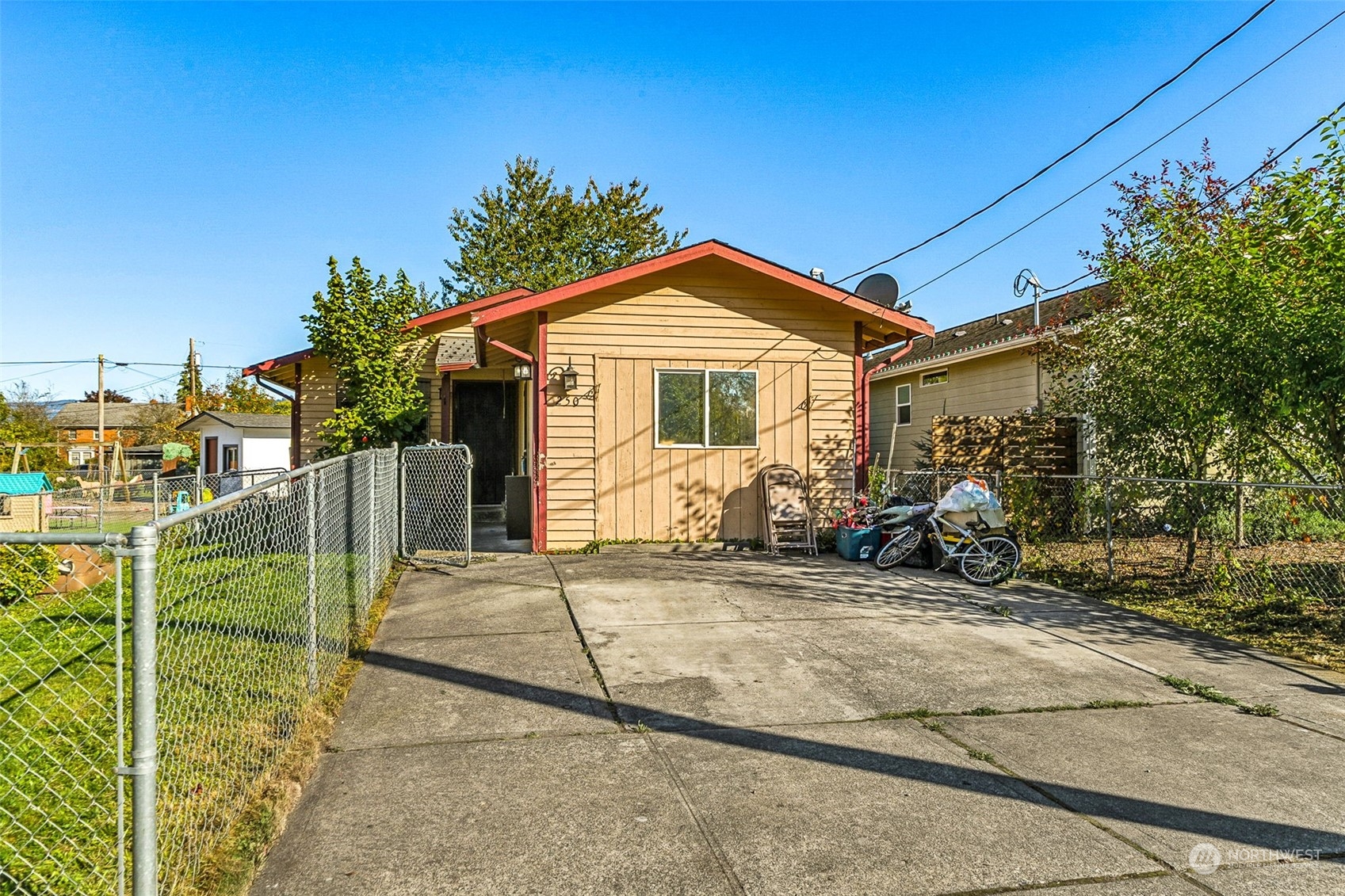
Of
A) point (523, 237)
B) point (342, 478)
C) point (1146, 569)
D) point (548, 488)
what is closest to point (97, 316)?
point (523, 237)

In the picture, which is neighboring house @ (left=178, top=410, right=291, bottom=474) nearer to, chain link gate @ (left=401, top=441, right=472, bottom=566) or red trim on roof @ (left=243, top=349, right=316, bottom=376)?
red trim on roof @ (left=243, top=349, right=316, bottom=376)

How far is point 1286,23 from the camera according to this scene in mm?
7262

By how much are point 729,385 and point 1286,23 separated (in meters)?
6.48

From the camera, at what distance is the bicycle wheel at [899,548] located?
8750 mm

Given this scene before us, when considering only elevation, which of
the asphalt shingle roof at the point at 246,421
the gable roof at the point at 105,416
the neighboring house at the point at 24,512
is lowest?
the neighboring house at the point at 24,512

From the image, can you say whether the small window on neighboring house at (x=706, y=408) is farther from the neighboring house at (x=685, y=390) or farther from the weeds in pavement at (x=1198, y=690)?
the weeds in pavement at (x=1198, y=690)

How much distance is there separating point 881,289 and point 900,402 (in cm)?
765

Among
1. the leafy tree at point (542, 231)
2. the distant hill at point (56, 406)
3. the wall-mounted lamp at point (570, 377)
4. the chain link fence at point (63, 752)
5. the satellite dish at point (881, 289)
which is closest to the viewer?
the chain link fence at point (63, 752)

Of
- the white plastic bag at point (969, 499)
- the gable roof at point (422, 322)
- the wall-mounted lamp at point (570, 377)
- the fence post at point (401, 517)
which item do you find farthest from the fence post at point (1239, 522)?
the gable roof at point (422, 322)

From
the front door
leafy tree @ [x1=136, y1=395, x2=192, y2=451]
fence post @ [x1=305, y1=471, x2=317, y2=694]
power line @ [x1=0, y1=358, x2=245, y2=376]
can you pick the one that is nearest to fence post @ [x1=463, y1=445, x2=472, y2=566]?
fence post @ [x1=305, y1=471, x2=317, y2=694]

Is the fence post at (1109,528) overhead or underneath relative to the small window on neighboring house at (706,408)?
underneath

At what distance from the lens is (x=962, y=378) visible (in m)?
16.2

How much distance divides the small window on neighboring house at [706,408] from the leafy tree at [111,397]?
185ft

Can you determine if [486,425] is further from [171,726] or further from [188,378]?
[188,378]
